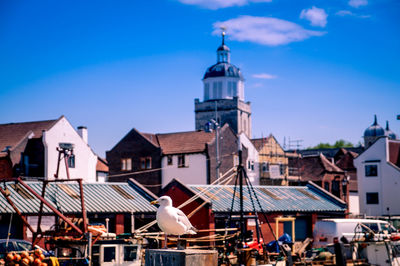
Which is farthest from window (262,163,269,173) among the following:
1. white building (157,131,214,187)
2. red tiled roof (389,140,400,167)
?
red tiled roof (389,140,400,167)

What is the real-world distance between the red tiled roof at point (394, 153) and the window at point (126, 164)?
32.8 m

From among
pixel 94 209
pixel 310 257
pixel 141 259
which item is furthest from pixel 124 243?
pixel 94 209

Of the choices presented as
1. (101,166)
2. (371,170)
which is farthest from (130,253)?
(371,170)

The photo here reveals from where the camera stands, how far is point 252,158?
255ft

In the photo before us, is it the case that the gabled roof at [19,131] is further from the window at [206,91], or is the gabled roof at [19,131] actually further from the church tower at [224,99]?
the window at [206,91]

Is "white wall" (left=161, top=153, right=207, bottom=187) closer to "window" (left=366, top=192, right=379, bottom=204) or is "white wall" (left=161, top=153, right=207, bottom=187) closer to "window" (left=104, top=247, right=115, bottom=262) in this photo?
"window" (left=366, top=192, right=379, bottom=204)

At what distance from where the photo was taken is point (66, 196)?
3944 centimetres

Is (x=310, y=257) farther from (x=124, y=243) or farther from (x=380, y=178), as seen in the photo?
(x=380, y=178)

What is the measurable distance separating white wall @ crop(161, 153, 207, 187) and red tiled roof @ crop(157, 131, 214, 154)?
2.54 ft

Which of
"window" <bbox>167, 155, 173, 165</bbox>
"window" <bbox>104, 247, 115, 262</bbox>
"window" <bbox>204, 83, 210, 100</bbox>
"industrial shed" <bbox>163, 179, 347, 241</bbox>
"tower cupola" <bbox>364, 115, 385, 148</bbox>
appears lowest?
"window" <bbox>104, 247, 115, 262</bbox>

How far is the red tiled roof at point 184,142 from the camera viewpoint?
7031 centimetres

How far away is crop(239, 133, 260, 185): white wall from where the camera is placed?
76.8 meters

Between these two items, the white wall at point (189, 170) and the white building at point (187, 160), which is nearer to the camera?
the white wall at point (189, 170)

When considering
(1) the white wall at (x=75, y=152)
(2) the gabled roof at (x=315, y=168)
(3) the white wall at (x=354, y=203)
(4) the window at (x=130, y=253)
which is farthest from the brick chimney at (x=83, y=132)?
(4) the window at (x=130, y=253)
